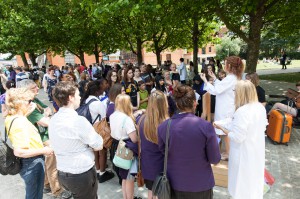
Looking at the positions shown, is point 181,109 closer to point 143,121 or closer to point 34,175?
point 143,121

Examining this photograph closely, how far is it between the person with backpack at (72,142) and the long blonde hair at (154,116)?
0.57 metres

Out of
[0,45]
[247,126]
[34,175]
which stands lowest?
[34,175]

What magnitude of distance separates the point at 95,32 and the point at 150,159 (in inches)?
717

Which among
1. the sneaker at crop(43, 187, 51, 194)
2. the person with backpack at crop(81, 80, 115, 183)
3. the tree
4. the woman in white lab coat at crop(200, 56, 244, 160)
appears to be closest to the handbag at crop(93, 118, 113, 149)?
the person with backpack at crop(81, 80, 115, 183)

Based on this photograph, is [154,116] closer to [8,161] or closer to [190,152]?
[190,152]

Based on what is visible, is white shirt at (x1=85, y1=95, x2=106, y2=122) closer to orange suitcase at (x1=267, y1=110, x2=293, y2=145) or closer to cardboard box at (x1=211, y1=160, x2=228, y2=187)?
cardboard box at (x1=211, y1=160, x2=228, y2=187)

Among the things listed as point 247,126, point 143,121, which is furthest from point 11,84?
point 247,126

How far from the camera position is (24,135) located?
8.73ft

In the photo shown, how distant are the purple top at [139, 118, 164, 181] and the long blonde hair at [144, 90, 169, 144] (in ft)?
0.33

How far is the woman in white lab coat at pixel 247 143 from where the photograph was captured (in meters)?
2.86

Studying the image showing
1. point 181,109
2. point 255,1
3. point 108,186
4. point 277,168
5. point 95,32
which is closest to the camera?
point 181,109

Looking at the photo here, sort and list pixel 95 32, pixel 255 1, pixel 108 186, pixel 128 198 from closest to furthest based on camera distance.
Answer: pixel 128 198, pixel 108 186, pixel 255 1, pixel 95 32

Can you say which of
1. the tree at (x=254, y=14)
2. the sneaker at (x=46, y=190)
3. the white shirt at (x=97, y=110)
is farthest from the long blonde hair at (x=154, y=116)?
the tree at (x=254, y=14)

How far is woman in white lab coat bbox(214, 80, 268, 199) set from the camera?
2.86m
